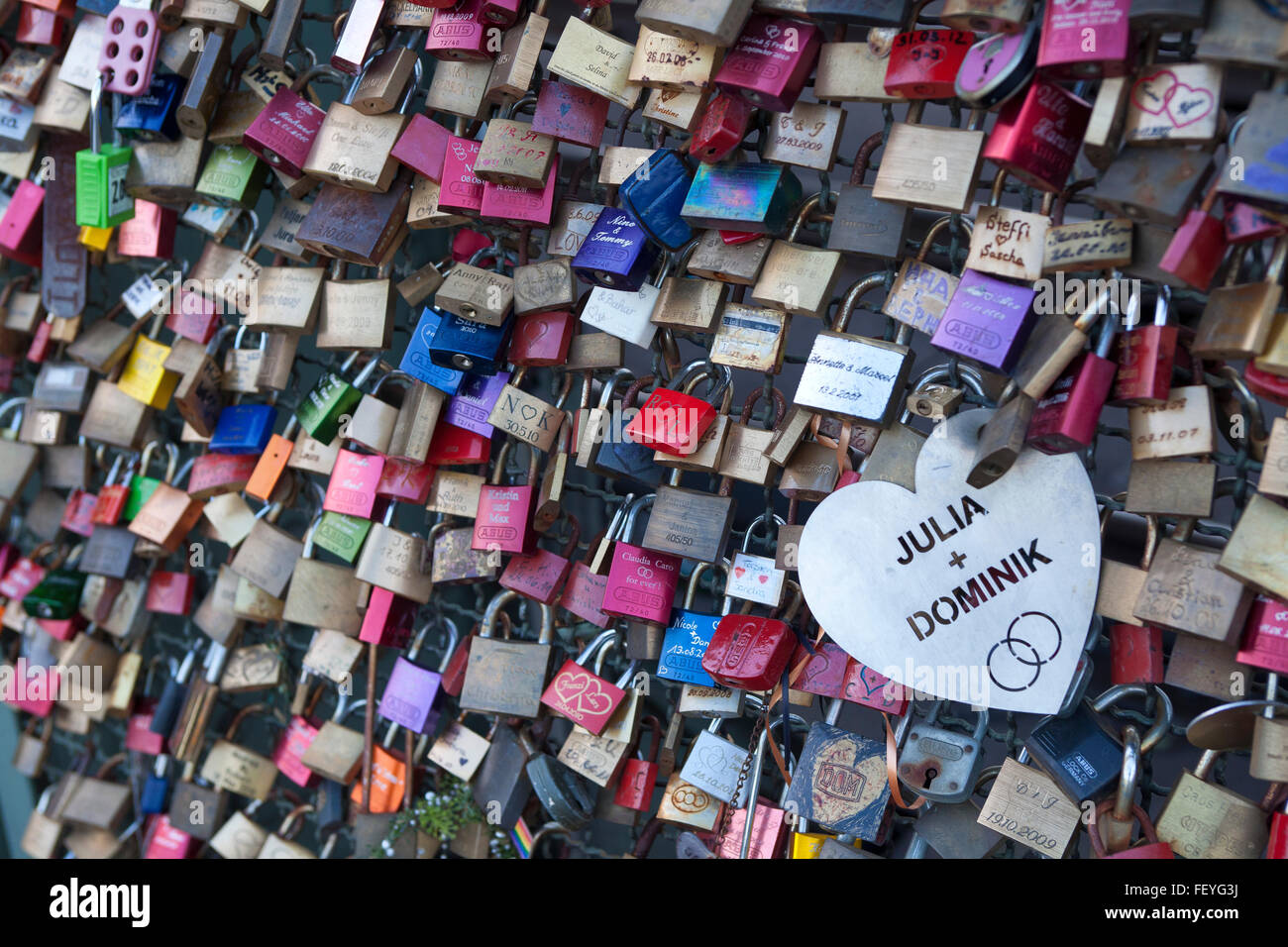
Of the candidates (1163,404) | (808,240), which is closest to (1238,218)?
(1163,404)

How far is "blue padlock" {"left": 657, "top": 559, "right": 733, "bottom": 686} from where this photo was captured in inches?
59.8

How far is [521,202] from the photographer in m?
1.55

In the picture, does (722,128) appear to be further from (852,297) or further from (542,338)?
(542,338)

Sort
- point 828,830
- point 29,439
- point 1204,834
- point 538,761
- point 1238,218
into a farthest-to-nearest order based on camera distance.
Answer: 1. point 29,439
2. point 538,761
3. point 828,830
4. point 1204,834
5. point 1238,218

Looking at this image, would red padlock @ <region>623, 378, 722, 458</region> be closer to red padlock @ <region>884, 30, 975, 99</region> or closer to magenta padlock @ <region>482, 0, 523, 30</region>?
red padlock @ <region>884, 30, 975, 99</region>

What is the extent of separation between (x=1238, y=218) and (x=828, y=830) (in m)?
0.91

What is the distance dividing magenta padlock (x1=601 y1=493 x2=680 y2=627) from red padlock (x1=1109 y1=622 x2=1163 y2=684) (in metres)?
0.58

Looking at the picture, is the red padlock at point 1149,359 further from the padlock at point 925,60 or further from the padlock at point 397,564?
the padlock at point 397,564

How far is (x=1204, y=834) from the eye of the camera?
126 cm

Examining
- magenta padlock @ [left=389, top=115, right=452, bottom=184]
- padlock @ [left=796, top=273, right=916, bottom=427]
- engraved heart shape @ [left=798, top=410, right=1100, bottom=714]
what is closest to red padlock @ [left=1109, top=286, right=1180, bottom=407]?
engraved heart shape @ [left=798, top=410, right=1100, bottom=714]

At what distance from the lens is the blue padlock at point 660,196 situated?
1421 mm

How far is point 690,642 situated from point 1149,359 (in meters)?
0.70

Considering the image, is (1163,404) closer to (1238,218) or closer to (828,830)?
(1238,218)
